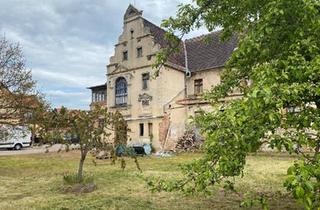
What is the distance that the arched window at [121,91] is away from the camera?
35062 millimetres

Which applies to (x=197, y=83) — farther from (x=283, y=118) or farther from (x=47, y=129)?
(x=283, y=118)

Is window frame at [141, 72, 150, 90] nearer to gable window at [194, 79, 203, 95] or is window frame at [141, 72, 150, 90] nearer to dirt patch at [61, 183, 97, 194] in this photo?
gable window at [194, 79, 203, 95]

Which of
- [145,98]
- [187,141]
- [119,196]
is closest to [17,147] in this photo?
[145,98]

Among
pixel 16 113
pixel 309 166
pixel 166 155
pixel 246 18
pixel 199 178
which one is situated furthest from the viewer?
pixel 166 155

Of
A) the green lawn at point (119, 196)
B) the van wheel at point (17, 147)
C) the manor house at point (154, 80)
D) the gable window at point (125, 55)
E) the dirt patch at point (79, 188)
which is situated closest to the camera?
the green lawn at point (119, 196)

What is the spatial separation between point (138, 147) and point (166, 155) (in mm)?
2811

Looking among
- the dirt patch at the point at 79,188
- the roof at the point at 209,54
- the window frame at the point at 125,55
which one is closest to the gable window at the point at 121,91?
the window frame at the point at 125,55

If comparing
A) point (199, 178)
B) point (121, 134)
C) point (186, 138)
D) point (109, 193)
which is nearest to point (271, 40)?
point (199, 178)

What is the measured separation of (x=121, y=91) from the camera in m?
35.5

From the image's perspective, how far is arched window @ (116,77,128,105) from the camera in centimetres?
3506

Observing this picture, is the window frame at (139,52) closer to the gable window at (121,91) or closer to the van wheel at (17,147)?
the gable window at (121,91)

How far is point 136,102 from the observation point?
111 ft

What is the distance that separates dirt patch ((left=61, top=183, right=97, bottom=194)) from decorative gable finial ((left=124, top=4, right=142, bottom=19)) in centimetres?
2428

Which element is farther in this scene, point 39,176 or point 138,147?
point 138,147
